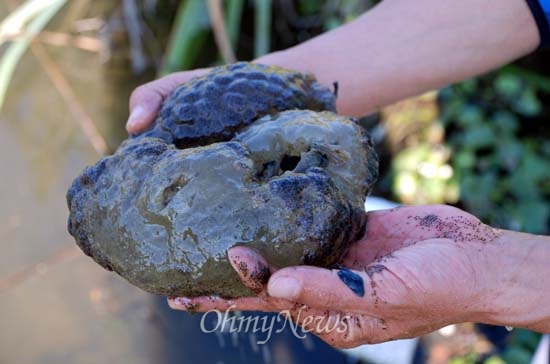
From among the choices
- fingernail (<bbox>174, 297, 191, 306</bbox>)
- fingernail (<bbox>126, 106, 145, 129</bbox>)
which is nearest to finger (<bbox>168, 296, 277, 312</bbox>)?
fingernail (<bbox>174, 297, 191, 306</bbox>)

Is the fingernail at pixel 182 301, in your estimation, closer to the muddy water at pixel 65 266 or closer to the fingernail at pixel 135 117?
the fingernail at pixel 135 117

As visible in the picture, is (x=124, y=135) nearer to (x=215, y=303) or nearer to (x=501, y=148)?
(x=501, y=148)

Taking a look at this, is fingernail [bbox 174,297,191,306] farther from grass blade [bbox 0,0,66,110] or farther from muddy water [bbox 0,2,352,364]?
grass blade [bbox 0,0,66,110]

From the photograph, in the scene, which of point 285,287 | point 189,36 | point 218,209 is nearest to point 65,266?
point 189,36

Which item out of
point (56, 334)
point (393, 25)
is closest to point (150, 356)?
point (56, 334)

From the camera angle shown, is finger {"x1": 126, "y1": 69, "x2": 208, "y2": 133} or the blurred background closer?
finger {"x1": 126, "y1": 69, "x2": 208, "y2": 133}

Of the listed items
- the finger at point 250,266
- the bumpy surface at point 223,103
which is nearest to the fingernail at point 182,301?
the finger at point 250,266
